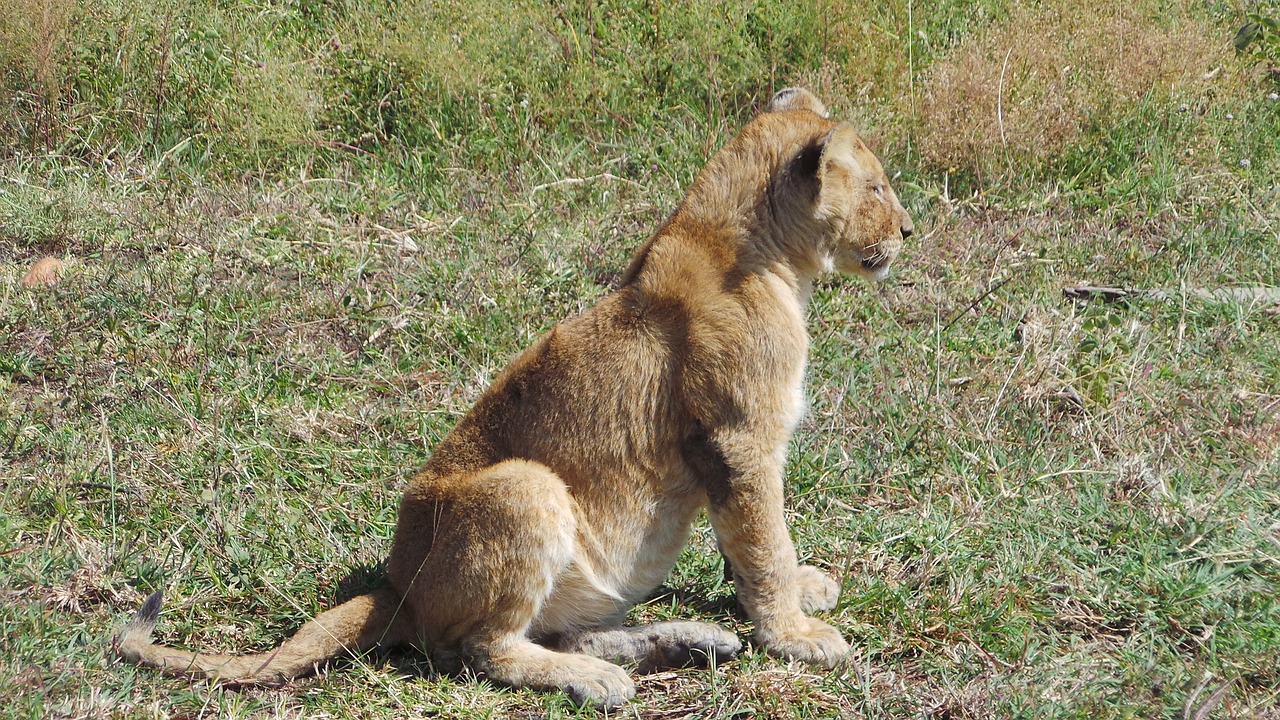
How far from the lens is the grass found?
170 inches

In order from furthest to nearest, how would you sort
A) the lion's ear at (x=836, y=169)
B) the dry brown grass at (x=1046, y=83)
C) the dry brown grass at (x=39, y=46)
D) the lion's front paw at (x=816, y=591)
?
1. the dry brown grass at (x=39, y=46)
2. the dry brown grass at (x=1046, y=83)
3. the lion's front paw at (x=816, y=591)
4. the lion's ear at (x=836, y=169)

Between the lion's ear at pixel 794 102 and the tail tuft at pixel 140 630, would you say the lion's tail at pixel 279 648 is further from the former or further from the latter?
the lion's ear at pixel 794 102

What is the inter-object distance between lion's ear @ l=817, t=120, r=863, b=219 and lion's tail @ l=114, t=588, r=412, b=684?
2.23 metres

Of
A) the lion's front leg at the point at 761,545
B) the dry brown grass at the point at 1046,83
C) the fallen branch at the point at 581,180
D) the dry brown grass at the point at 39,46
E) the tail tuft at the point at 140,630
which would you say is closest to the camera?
the tail tuft at the point at 140,630

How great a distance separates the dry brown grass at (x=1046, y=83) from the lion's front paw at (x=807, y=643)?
14.3 feet

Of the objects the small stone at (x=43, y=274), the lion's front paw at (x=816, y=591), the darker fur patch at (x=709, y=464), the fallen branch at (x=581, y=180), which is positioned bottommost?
the lion's front paw at (x=816, y=591)

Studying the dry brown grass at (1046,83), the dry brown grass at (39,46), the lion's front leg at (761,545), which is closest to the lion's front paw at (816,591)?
the lion's front leg at (761,545)

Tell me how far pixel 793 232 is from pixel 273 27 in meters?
6.44

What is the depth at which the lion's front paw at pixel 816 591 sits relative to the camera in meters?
4.59

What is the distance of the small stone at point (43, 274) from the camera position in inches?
275

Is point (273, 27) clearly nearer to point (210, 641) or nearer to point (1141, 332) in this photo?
point (210, 641)

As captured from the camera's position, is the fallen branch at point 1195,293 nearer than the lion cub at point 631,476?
No

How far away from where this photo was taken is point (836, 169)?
14.8 ft

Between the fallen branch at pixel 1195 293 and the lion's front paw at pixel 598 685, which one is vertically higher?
Result: the fallen branch at pixel 1195 293
